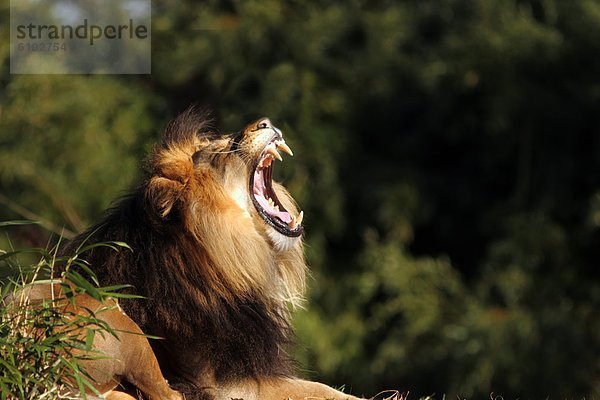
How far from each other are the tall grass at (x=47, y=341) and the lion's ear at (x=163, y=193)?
33 centimetres

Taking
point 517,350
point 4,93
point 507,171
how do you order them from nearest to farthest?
point 517,350 < point 4,93 < point 507,171

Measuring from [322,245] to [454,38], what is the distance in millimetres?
2719

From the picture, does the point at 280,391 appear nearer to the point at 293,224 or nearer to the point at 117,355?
the point at 293,224

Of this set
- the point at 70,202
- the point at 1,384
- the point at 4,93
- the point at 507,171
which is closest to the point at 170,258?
the point at 1,384

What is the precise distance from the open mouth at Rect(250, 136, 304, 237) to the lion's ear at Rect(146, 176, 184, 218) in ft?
1.15

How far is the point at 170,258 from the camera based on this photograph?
4.09m

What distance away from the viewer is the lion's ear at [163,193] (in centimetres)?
410

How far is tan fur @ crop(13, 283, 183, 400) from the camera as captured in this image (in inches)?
148

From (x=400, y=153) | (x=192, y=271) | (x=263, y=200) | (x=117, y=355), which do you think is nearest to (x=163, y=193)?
(x=192, y=271)

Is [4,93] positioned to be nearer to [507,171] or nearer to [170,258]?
[507,171]

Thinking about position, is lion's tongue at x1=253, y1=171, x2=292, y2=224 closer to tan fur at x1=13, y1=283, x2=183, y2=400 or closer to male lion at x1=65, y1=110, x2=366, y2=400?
male lion at x1=65, y1=110, x2=366, y2=400

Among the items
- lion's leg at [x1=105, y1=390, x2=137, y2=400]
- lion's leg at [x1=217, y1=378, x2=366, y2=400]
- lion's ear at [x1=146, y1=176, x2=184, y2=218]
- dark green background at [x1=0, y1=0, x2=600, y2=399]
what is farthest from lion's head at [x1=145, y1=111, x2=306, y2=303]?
dark green background at [x1=0, y1=0, x2=600, y2=399]

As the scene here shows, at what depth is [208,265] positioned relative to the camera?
13.6 feet

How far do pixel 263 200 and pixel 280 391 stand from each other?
0.67 m
